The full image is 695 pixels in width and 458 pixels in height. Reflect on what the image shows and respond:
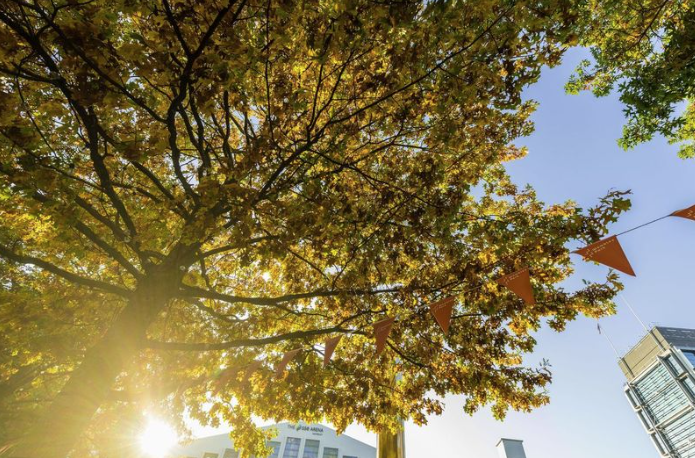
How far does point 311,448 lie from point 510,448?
24.6m

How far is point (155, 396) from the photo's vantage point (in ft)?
24.2

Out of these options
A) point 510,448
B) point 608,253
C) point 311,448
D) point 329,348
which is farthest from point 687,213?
point 510,448

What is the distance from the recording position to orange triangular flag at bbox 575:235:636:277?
15.3 ft

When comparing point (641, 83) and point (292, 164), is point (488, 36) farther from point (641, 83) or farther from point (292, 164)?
point (641, 83)

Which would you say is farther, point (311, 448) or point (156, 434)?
point (311, 448)

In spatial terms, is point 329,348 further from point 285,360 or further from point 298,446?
point 298,446

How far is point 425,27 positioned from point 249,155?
3.40 meters

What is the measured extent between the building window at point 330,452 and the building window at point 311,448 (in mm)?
1041

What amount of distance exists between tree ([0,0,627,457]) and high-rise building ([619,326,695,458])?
300 feet

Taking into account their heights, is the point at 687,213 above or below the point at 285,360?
above

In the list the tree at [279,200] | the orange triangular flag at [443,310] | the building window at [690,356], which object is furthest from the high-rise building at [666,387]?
the orange triangular flag at [443,310]

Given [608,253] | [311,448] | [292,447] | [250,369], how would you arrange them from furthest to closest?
[311,448] → [292,447] → [250,369] → [608,253]

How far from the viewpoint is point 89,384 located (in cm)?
493

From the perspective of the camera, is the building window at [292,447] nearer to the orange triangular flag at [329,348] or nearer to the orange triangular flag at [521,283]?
the orange triangular flag at [329,348]
